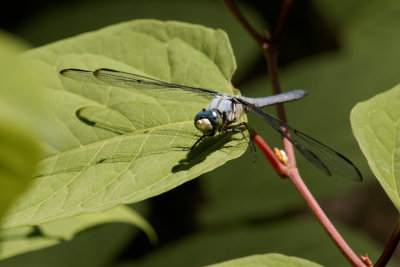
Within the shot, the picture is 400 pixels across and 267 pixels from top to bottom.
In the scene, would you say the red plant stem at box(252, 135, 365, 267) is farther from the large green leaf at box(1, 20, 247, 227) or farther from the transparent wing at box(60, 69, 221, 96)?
the transparent wing at box(60, 69, 221, 96)

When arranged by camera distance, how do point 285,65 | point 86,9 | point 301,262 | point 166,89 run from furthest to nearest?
point 285,65, point 86,9, point 166,89, point 301,262

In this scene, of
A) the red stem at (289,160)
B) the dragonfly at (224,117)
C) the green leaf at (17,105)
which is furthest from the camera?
the dragonfly at (224,117)

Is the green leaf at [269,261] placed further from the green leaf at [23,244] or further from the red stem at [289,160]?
the green leaf at [23,244]

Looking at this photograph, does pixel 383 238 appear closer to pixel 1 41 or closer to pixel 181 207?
pixel 181 207

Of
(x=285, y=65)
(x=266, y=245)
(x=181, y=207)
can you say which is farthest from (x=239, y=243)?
(x=285, y=65)

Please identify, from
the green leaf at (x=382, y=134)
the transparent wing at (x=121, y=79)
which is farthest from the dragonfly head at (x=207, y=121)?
the green leaf at (x=382, y=134)

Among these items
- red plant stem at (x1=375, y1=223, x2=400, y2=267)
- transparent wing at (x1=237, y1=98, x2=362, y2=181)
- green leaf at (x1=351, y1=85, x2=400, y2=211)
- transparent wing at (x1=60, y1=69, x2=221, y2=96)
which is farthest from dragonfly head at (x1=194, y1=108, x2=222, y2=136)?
red plant stem at (x1=375, y1=223, x2=400, y2=267)
